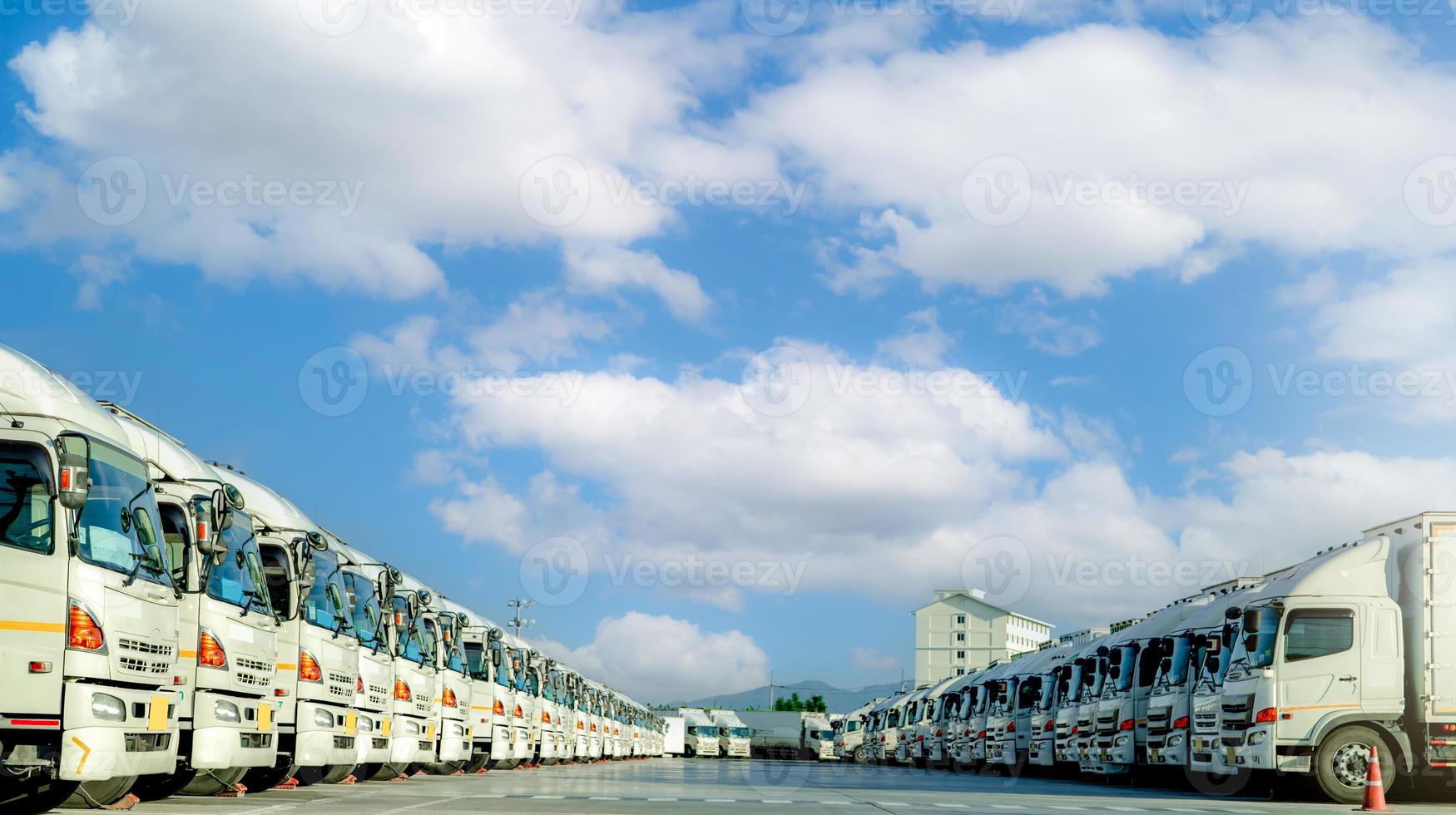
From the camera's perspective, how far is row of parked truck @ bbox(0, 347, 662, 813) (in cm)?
1021

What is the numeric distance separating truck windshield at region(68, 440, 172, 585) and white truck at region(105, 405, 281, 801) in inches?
16.0

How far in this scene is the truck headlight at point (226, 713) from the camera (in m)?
13.7

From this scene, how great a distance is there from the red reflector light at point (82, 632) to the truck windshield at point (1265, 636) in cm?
1558

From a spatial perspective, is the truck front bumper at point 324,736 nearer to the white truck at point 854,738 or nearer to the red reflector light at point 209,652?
the red reflector light at point 209,652

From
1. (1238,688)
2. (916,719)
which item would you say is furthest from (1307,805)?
(916,719)

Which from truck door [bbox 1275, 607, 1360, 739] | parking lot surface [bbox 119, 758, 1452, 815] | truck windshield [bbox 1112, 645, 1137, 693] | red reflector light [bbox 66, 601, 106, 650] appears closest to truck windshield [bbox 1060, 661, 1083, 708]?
truck windshield [bbox 1112, 645, 1137, 693]

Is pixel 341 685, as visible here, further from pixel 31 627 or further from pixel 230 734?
pixel 31 627

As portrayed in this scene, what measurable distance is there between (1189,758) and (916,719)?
37.2m

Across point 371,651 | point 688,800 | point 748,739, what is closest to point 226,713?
point 371,651

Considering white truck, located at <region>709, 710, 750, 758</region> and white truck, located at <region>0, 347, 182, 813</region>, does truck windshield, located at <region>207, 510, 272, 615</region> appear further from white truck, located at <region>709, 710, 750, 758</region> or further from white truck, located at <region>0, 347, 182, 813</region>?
white truck, located at <region>709, 710, 750, 758</region>

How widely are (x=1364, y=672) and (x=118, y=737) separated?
16.5 m

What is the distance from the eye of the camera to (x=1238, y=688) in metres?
21.2

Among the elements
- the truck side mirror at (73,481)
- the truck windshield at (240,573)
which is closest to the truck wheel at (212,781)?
the truck windshield at (240,573)

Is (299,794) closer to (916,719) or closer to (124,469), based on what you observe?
(124,469)
